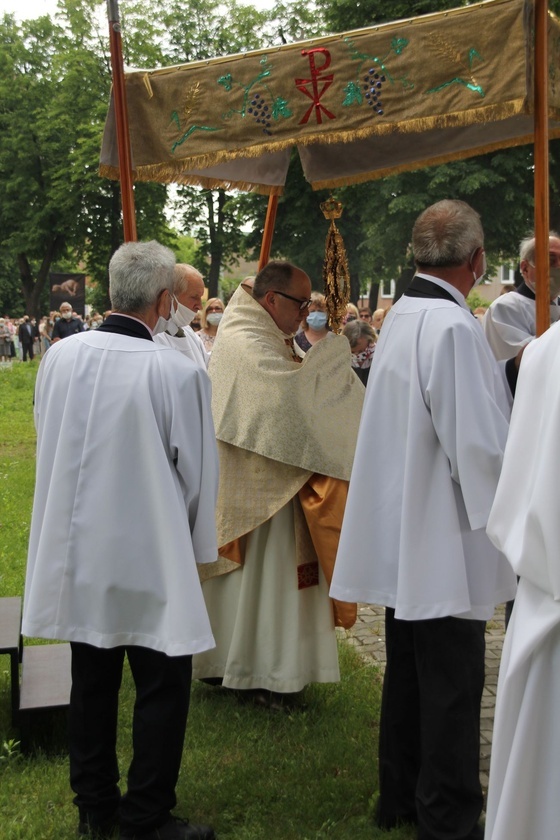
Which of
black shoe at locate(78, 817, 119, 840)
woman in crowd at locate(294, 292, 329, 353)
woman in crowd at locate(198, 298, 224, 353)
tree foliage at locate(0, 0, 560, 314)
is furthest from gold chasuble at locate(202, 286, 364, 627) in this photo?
tree foliage at locate(0, 0, 560, 314)

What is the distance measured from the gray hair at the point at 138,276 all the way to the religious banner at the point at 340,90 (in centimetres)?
96

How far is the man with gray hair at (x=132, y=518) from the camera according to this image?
3.24 m

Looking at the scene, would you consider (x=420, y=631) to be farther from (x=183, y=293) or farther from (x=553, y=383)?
(x=183, y=293)

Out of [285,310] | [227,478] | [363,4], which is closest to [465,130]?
[285,310]

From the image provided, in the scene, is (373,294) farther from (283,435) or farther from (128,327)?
(128,327)

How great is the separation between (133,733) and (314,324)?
4740 millimetres

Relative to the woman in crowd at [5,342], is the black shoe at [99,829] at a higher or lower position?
higher

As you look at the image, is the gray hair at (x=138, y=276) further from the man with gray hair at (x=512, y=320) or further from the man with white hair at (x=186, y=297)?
the man with gray hair at (x=512, y=320)

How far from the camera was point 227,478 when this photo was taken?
4.69 metres

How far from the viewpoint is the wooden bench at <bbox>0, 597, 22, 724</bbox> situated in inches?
165

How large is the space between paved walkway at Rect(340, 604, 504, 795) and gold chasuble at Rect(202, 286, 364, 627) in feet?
2.74

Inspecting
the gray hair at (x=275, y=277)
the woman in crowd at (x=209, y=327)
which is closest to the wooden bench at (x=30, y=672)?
the gray hair at (x=275, y=277)

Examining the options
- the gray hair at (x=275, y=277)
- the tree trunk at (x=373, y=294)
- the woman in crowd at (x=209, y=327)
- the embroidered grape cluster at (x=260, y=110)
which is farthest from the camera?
the tree trunk at (x=373, y=294)

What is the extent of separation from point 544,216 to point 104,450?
1806mm
